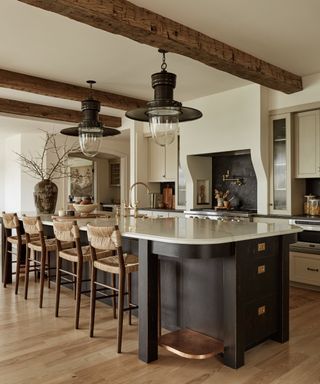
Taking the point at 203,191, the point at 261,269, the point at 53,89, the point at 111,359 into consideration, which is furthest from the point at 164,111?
the point at 203,191

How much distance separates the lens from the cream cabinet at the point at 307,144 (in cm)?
475

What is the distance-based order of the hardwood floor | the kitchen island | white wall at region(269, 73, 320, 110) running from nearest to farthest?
the hardwood floor, the kitchen island, white wall at region(269, 73, 320, 110)

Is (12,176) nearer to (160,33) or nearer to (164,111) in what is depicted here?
(164,111)

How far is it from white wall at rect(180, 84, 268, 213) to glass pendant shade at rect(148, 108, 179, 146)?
2.04m

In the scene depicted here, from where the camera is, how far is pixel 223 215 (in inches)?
213

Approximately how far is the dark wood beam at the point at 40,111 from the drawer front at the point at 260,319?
16.1ft

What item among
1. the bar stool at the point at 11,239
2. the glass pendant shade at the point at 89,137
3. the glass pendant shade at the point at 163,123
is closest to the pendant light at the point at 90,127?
the glass pendant shade at the point at 89,137

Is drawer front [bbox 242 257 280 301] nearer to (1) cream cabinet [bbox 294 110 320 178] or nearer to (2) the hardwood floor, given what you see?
(2) the hardwood floor

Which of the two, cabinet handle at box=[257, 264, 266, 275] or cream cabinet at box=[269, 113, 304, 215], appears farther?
cream cabinet at box=[269, 113, 304, 215]

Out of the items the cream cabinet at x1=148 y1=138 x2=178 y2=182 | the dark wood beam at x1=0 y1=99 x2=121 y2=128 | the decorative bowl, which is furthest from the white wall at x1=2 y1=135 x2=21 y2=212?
the decorative bowl

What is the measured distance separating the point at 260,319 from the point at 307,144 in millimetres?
2876

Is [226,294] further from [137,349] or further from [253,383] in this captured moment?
[137,349]

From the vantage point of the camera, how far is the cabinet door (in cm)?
497

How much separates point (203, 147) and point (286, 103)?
4.75 feet
